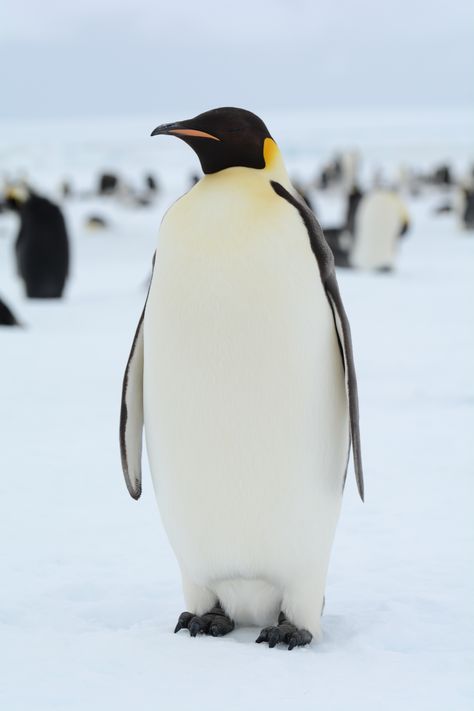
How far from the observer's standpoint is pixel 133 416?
9.59ft

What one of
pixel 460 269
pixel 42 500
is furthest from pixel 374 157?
pixel 42 500

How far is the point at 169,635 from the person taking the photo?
2.80 meters

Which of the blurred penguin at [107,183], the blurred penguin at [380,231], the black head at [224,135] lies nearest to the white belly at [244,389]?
the black head at [224,135]

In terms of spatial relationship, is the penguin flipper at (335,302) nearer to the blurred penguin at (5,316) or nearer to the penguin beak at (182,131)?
the penguin beak at (182,131)

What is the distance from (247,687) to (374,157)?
168 ft

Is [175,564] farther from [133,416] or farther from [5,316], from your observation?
[5,316]

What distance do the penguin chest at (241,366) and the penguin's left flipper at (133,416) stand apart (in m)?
0.11

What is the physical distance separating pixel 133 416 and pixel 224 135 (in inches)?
31.4

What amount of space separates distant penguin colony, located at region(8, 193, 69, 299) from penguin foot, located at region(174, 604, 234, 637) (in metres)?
8.93

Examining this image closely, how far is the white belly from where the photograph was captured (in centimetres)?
262

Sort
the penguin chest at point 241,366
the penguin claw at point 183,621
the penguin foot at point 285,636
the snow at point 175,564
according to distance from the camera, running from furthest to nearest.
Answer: the penguin claw at point 183,621
the penguin foot at point 285,636
the penguin chest at point 241,366
the snow at point 175,564

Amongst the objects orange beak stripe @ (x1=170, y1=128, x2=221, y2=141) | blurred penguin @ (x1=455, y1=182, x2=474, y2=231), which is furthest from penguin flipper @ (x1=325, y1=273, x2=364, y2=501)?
blurred penguin @ (x1=455, y1=182, x2=474, y2=231)

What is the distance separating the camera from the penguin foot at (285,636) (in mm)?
2732

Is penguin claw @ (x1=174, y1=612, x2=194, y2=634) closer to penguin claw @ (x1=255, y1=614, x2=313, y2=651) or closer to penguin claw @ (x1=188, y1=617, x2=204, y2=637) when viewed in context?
penguin claw @ (x1=188, y1=617, x2=204, y2=637)
